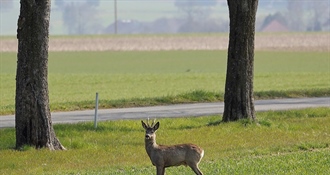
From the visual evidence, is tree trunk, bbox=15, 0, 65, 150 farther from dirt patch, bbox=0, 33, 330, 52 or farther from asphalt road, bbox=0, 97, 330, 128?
dirt patch, bbox=0, 33, 330, 52

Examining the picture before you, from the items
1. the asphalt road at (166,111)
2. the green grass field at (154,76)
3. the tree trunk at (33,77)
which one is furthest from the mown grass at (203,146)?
the green grass field at (154,76)

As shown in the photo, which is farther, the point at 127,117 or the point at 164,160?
the point at 127,117

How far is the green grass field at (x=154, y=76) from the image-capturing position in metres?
38.1

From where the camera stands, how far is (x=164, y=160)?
1560 cm

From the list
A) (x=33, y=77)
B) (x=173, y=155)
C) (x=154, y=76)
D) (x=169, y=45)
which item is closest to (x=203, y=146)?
(x=33, y=77)

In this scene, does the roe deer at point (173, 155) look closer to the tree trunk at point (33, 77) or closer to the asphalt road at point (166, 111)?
the tree trunk at point (33, 77)

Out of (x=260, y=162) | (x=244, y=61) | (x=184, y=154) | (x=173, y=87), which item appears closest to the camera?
(x=184, y=154)

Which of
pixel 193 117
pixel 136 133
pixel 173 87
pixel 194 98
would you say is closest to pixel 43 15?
pixel 136 133

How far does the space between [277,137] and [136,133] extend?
10.9ft

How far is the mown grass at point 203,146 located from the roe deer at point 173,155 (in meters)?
1.32

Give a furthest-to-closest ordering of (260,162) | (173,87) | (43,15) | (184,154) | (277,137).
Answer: (173,87)
(277,137)
(43,15)
(260,162)
(184,154)

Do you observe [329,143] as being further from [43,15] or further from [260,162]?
[43,15]

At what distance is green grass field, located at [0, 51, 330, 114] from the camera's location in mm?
38125

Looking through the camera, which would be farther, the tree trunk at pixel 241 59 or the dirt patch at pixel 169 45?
the dirt patch at pixel 169 45
